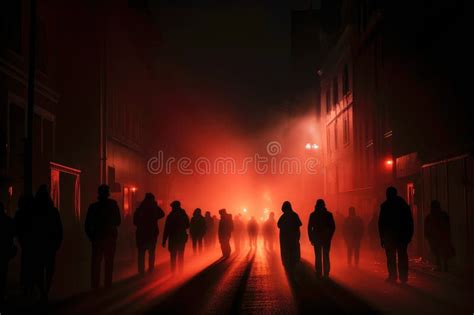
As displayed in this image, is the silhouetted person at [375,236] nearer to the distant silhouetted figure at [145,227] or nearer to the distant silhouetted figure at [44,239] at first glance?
the distant silhouetted figure at [145,227]

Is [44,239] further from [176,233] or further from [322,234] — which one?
[176,233]

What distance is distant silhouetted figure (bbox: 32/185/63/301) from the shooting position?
12926 millimetres

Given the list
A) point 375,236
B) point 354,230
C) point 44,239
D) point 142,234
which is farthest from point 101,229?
point 375,236

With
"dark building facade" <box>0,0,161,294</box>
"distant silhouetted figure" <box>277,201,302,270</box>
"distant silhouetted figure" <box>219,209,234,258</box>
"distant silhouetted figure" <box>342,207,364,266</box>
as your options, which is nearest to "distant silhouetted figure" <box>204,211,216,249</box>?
"dark building facade" <box>0,0,161,294</box>

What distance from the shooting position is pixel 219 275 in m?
18.7

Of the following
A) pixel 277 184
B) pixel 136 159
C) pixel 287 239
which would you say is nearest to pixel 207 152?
pixel 277 184

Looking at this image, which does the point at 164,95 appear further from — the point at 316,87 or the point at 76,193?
the point at 76,193

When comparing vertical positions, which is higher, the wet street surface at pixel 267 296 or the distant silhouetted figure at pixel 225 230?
the distant silhouetted figure at pixel 225 230

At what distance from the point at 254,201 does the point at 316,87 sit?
278 feet

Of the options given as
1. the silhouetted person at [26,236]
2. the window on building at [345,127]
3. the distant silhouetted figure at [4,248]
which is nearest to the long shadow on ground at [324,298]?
the silhouetted person at [26,236]

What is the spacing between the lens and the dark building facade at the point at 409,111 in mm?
20953

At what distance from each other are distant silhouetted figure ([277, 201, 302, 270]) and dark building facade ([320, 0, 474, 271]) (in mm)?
4621

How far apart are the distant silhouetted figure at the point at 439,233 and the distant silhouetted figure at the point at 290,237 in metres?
3.58

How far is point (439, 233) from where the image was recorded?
64.8 feet
